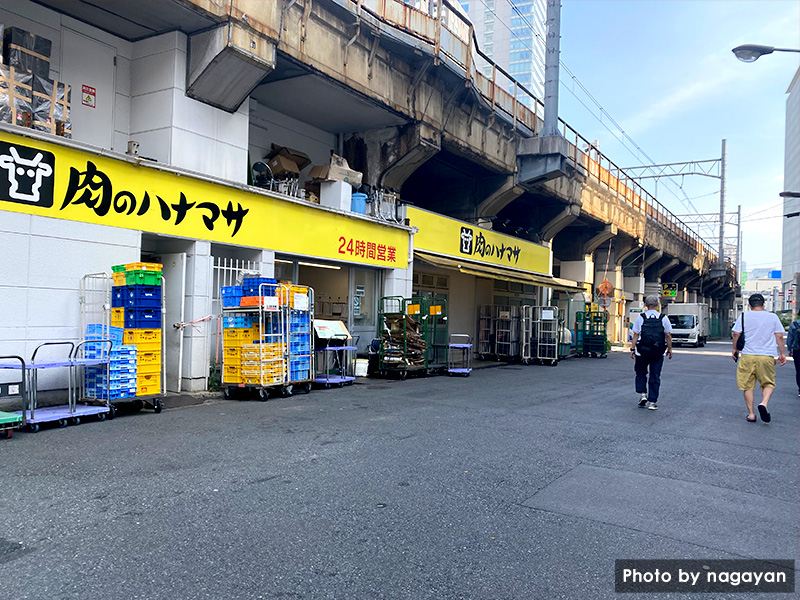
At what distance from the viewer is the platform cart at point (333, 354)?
12102mm

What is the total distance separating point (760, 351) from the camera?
845 cm

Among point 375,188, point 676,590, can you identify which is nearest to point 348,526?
point 676,590

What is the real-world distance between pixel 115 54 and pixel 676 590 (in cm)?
1228

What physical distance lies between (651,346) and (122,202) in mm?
9066

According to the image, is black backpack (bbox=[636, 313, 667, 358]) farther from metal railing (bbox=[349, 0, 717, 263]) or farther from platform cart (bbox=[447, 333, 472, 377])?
metal railing (bbox=[349, 0, 717, 263])

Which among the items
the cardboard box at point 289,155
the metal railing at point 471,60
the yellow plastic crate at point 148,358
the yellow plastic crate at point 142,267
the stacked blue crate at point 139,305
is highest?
the metal railing at point 471,60

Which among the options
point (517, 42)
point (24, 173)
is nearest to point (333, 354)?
point (24, 173)

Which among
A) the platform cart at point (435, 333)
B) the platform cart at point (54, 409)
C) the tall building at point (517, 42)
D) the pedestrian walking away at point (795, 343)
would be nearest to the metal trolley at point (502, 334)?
the platform cart at point (435, 333)

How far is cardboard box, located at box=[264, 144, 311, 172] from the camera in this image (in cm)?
1420

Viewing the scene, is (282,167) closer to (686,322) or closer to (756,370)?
(756,370)

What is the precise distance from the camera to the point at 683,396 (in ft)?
38.4

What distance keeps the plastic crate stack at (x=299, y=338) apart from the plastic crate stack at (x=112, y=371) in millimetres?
3057

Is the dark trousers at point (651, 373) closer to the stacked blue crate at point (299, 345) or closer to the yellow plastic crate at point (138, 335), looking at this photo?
the stacked blue crate at point (299, 345)

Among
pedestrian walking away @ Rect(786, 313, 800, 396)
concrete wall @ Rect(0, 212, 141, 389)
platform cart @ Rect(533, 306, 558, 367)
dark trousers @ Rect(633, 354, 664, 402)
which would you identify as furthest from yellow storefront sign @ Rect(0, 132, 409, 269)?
pedestrian walking away @ Rect(786, 313, 800, 396)
